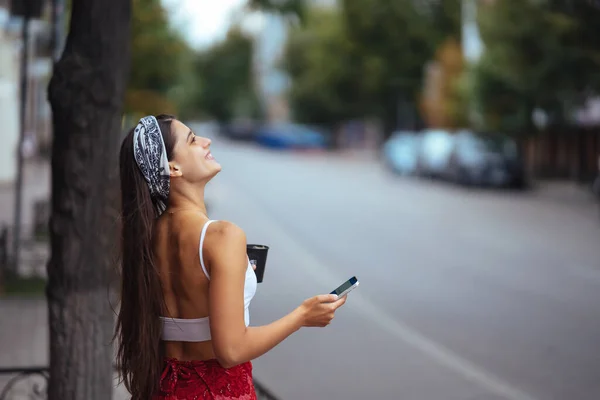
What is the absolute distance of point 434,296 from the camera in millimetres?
12797

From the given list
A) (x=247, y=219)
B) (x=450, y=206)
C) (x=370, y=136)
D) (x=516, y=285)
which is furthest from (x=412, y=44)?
(x=516, y=285)

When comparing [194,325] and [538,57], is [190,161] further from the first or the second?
[538,57]

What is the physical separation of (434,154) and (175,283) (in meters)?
35.6

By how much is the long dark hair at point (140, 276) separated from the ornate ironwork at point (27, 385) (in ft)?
9.25

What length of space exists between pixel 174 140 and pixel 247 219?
796 inches

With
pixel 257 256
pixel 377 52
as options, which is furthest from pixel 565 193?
pixel 377 52

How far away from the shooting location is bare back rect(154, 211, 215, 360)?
9.63 feet

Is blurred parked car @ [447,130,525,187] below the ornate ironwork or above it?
above

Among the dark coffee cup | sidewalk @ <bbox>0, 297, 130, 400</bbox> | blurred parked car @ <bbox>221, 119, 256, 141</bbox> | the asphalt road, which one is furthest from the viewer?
blurred parked car @ <bbox>221, 119, 256, 141</bbox>

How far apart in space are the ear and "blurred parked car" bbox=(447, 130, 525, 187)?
30.6 meters

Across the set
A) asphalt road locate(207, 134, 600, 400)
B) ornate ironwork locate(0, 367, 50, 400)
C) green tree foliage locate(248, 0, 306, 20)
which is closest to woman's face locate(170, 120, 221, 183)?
ornate ironwork locate(0, 367, 50, 400)

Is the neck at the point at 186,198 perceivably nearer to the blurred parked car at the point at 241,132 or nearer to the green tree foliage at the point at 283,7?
the green tree foliage at the point at 283,7

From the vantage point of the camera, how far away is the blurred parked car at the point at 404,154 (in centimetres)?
4078

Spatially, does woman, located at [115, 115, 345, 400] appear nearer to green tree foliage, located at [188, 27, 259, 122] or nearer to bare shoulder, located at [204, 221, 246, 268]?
bare shoulder, located at [204, 221, 246, 268]
